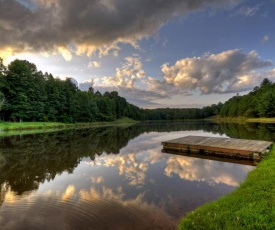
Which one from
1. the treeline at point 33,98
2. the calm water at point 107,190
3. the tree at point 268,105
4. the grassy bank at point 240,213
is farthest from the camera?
the tree at point 268,105

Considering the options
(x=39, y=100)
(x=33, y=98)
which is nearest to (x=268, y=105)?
(x=39, y=100)

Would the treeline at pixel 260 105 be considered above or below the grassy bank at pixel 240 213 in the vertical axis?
above

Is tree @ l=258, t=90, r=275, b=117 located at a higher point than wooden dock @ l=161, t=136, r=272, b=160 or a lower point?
higher

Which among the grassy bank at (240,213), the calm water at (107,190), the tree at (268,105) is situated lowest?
the calm water at (107,190)

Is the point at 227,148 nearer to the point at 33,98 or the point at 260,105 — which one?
the point at 33,98

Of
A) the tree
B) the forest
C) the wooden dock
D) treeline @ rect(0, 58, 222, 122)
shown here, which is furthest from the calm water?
the tree

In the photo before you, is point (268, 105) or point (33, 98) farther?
point (268, 105)

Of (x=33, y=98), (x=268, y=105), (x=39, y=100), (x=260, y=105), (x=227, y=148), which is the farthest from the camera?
(x=260, y=105)

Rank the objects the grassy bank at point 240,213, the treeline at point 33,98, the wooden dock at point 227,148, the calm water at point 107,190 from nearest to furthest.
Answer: the grassy bank at point 240,213, the calm water at point 107,190, the wooden dock at point 227,148, the treeline at point 33,98

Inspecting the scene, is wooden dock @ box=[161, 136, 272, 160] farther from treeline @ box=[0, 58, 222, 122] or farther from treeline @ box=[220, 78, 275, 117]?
treeline @ box=[220, 78, 275, 117]

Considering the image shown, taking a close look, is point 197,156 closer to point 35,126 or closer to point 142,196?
point 142,196

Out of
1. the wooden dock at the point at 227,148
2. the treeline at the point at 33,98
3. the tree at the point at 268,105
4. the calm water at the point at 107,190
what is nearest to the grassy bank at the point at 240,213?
the calm water at the point at 107,190

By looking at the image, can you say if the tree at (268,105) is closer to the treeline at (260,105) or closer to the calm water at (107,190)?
the treeline at (260,105)

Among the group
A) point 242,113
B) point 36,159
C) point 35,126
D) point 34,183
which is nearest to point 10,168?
point 36,159
